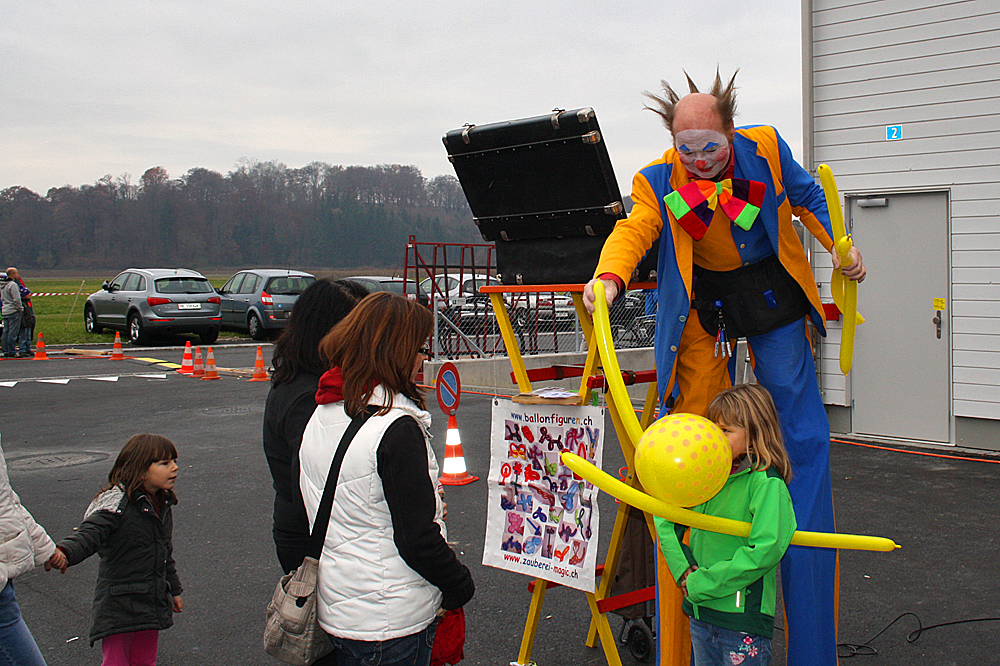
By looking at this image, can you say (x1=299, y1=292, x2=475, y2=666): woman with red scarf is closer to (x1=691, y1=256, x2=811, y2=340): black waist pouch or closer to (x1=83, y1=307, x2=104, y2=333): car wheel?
(x1=691, y1=256, x2=811, y2=340): black waist pouch

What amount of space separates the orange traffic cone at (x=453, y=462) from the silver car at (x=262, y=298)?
13.7m

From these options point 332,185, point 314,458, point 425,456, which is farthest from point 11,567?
point 332,185

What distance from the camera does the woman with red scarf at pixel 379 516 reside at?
7.67ft

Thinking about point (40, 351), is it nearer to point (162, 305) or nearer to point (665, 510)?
point (162, 305)

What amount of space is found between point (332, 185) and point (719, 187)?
83.9m

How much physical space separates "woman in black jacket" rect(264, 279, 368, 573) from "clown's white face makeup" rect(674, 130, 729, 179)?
129 centimetres

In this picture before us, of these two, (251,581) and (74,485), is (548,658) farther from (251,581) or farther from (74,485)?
(74,485)

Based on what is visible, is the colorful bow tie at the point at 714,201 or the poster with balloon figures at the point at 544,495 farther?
the poster with balloon figures at the point at 544,495

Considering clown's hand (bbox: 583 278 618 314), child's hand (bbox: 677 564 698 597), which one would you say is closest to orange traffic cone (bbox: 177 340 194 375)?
clown's hand (bbox: 583 278 618 314)

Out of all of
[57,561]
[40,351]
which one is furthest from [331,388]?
[40,351]

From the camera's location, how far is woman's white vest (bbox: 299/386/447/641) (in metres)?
2.35

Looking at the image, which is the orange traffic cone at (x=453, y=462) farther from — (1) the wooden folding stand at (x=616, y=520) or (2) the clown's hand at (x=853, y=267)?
(2) the clown's hand at (x=853, y=267)

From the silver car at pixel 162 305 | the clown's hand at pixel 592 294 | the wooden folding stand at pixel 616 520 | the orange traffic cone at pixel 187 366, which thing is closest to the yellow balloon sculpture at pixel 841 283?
the wooden folding stand at pixel 616 520

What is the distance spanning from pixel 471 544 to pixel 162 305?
15653mm
